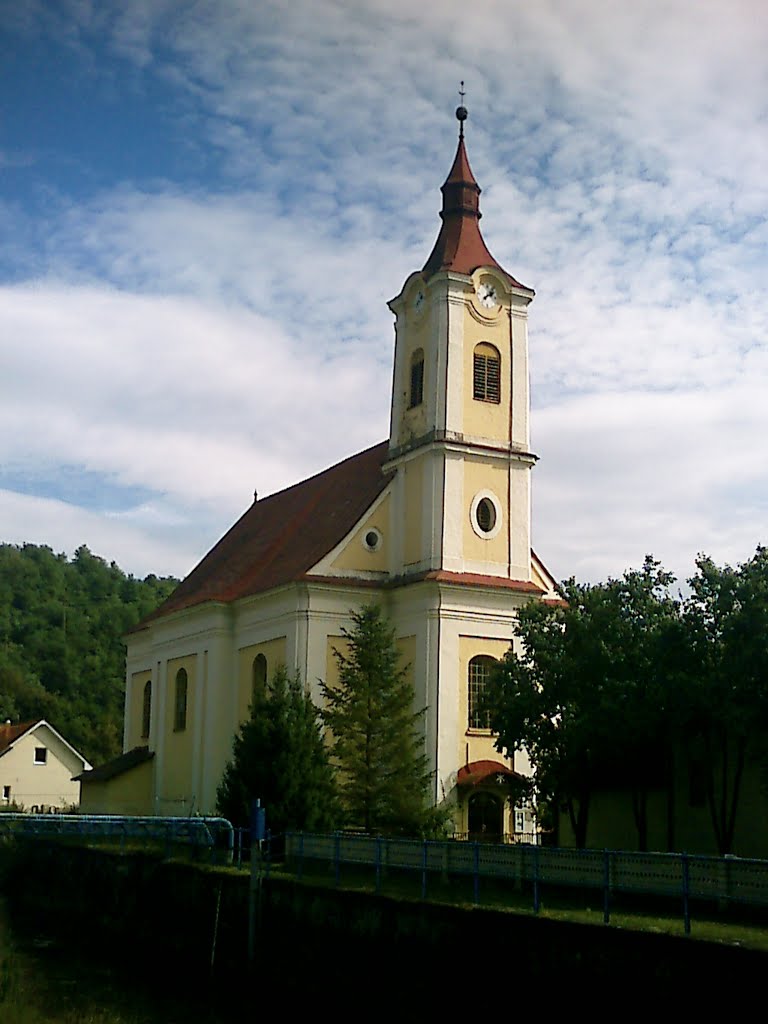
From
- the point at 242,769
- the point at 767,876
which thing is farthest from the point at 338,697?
the point at 767,876

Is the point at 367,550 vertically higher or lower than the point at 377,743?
higher

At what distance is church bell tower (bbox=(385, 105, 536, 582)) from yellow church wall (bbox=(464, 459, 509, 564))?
3 centimetres

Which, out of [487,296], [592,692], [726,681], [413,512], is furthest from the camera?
[487,296]

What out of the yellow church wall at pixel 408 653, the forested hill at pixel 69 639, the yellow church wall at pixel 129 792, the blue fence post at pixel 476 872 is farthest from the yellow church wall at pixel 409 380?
the forested hill at pixel 69 639

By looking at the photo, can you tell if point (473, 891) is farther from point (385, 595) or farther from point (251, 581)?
point (251, 581)

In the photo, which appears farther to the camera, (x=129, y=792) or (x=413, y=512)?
(x=129, y=792)

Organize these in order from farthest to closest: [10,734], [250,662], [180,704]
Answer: [10,734] → [180,704] → [250,662]

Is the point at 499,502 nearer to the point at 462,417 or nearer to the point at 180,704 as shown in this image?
the point at 462,417

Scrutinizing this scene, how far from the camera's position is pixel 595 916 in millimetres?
17812

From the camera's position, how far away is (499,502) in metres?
39.4

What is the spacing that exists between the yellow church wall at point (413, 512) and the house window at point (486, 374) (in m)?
2.89

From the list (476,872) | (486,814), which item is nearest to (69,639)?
(486,814)

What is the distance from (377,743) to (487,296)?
15.2m

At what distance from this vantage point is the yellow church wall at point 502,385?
39.5 m
